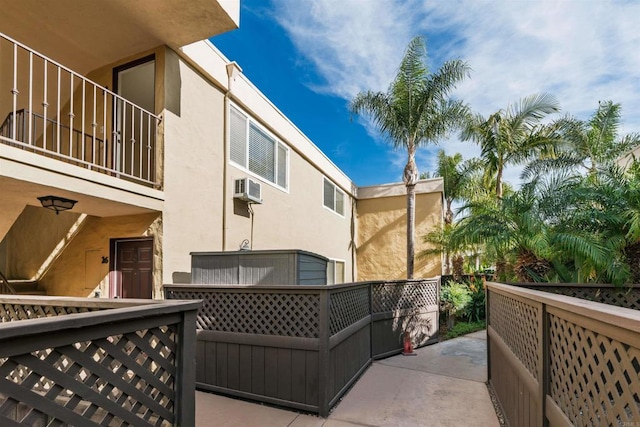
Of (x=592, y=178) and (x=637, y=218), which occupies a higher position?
(x=592, y=178)

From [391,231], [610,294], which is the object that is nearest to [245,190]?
[610,294]

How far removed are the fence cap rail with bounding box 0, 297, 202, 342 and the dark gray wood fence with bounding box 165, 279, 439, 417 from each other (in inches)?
78.7

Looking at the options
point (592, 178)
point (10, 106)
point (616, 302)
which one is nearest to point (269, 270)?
point (616, 302)

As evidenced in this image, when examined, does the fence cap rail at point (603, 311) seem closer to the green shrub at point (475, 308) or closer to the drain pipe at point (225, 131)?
the drain pipe at point (225, 131)

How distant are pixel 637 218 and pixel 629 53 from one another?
27.2 feet

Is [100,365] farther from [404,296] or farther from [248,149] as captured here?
[404,296]

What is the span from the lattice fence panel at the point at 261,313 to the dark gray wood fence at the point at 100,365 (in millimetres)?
1808

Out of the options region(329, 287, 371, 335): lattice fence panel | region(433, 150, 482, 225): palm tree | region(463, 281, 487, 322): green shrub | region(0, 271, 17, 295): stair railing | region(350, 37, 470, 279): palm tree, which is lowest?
region(463, 281, 487, 322): green shrub

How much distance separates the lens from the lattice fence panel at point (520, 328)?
261 centimetres

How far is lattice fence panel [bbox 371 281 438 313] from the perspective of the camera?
6.66m

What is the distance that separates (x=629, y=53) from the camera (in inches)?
393

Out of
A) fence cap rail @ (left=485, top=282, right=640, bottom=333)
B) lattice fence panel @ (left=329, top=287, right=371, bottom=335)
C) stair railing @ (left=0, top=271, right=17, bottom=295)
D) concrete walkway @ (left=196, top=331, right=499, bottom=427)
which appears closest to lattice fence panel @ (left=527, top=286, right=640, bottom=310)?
concrete walkway @ (left=196, top=331, right=499, bottom=427)

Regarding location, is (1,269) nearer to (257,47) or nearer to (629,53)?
(257,47)

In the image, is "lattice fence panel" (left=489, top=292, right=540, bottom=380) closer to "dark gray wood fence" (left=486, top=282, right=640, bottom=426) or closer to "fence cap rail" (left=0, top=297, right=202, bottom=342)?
"dark gray wood fence" (left=486, top=282, right=640, bottom=426)
